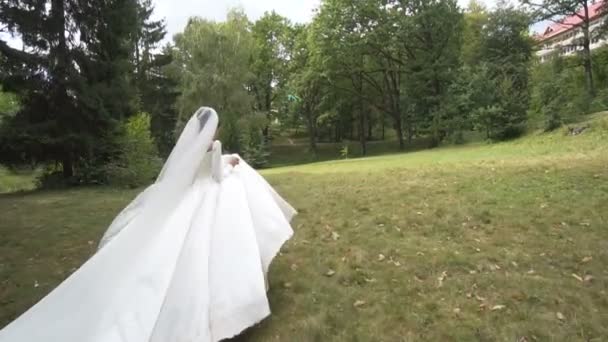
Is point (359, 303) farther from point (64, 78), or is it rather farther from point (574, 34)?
point (574, 34)

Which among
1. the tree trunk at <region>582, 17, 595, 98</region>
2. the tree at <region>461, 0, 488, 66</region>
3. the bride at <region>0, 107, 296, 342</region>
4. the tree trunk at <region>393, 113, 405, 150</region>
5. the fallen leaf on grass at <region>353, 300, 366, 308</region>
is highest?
the tree at <region>461, 0, 488, 66</region>

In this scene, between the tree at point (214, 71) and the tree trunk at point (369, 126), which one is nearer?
the tree at point (214, 71)

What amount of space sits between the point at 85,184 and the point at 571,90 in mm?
20078

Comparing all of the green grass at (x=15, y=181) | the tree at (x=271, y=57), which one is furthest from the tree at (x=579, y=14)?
the green grass at (x=15, y=181)

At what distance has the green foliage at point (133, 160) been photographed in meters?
12.6

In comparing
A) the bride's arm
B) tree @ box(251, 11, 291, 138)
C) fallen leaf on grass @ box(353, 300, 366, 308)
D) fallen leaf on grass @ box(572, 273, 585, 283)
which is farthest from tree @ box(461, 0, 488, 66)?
the bride's arm

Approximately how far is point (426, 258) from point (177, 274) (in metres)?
2.85

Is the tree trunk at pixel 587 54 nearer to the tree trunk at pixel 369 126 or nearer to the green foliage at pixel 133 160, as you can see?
the tree trunk at pixel 369 126

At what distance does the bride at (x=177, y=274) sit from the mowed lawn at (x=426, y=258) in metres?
0.67

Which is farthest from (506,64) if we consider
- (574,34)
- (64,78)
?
(64,78)

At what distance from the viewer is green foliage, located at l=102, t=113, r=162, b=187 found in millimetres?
12570

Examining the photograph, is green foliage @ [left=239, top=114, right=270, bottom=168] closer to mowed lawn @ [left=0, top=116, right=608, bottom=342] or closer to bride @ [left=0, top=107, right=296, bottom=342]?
mowed lawn @ [left=0, top=116, right=608, bottom=342]

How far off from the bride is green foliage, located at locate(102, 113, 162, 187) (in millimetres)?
9856

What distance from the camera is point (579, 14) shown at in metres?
24.1
